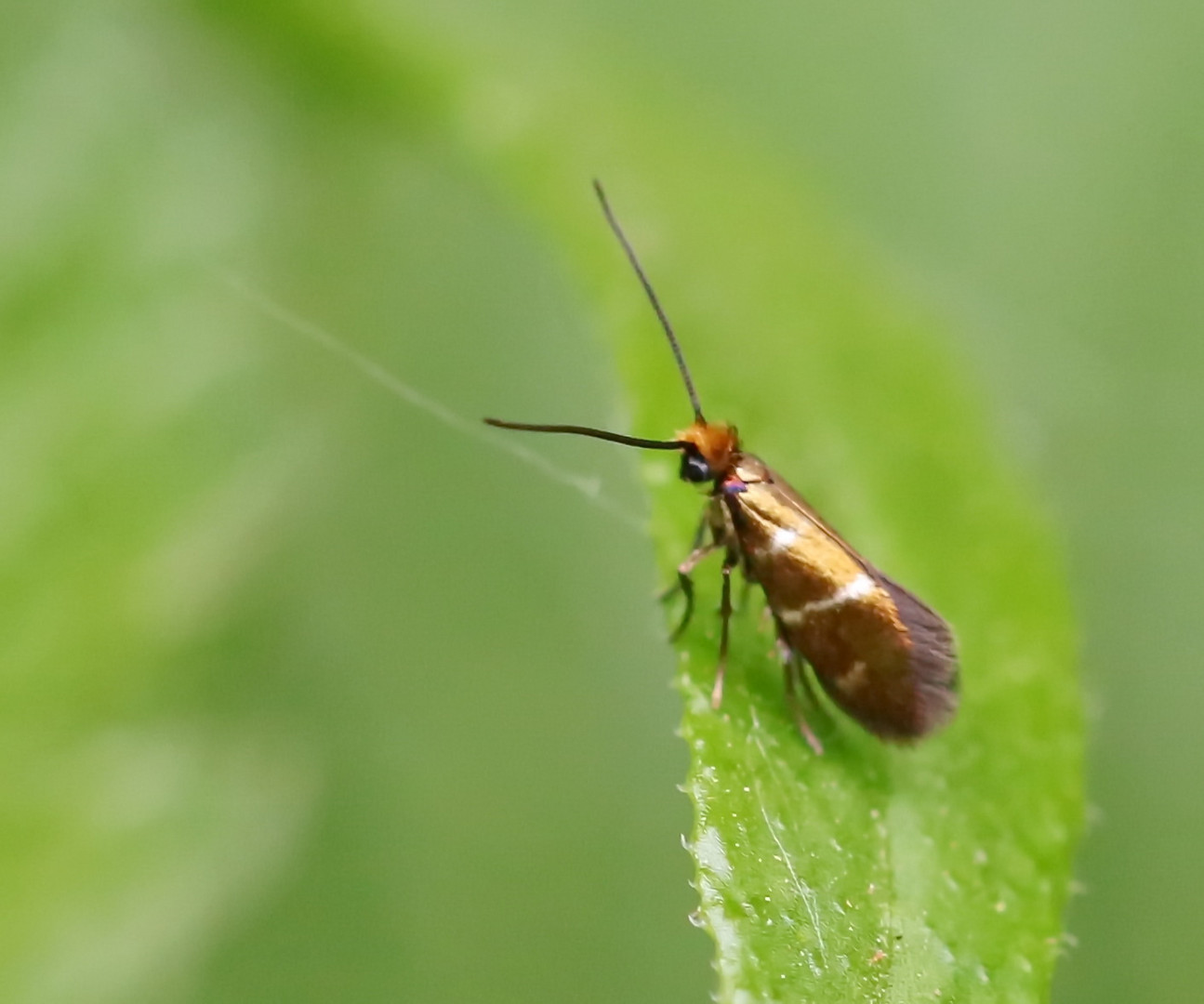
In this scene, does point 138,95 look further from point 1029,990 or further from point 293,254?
point 1029,990

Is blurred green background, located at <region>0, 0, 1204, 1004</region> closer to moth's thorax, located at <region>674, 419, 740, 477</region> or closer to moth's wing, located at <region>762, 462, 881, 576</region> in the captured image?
moth's thorax, located at <region>674, 419, 740, 477</region>

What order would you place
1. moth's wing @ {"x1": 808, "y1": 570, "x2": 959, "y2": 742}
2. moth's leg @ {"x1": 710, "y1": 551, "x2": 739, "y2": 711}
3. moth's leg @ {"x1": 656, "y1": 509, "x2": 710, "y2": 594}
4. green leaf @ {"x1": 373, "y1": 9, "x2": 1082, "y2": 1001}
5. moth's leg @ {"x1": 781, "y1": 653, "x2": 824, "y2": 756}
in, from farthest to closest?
moth's leg @ {"x1": 656, "y1": 509, "x2": 710, "y2": 594} < moth's wing @ {"x1": 808, "y1": 570, "x2": 959, "y2": 742} < moth's leg @ {"x1": 781, "y1": 653, "x2": 824, "y2": 756} < moth's leg @ {"x1": 710, "y1": 551, "x2": 739, "y2": 711} < green leaf @ {"x1": 373, "y1": 9, "x2": 1082, "y2": 1001}

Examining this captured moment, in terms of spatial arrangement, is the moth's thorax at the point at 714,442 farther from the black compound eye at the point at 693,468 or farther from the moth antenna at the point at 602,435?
the moth antenna at the point at 602,435

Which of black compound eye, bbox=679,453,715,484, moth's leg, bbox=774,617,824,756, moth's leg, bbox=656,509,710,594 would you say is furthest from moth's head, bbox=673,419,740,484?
moth's leg, bbox=774,617,824,756

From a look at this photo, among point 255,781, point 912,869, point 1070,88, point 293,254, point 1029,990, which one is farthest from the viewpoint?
point 1070,88

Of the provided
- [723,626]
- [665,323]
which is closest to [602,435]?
[665,323]

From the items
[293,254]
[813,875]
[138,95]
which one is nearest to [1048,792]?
[813,875]
